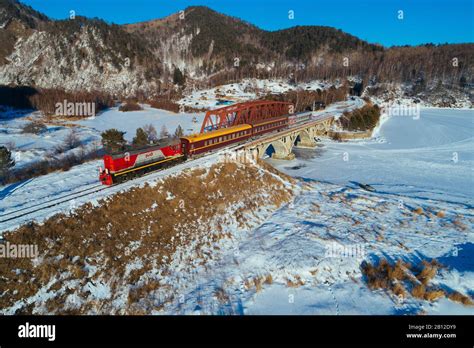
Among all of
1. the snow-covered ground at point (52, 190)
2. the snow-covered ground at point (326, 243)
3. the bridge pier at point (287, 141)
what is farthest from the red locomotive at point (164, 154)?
the bridge pier at point (287, 141)

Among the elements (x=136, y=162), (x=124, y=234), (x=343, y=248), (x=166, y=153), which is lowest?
(x=343, y=248)

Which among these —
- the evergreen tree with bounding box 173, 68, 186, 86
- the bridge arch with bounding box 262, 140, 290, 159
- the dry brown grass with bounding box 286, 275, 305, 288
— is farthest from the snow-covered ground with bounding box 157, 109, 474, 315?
the evergreen tree with bounding box 173, 68, 186, 86

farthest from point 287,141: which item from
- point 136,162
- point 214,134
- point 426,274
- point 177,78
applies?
point 177,78

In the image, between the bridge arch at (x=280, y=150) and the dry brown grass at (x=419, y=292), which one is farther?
the bridge arch at (x=280, y=150)

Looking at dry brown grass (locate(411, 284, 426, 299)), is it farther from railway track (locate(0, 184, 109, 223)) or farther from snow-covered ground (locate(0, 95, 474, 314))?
railway track (locate(0, 184, 109, 223))

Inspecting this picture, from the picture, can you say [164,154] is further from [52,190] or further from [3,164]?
[3,164]

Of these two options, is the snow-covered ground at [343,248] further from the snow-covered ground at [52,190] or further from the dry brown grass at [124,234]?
the snow-covered ground at [52,190]

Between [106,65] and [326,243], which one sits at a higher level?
[106,65]

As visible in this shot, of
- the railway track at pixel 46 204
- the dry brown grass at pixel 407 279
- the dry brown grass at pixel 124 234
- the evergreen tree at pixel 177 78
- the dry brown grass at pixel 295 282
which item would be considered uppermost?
the evergreen tree at pixel 177 78
